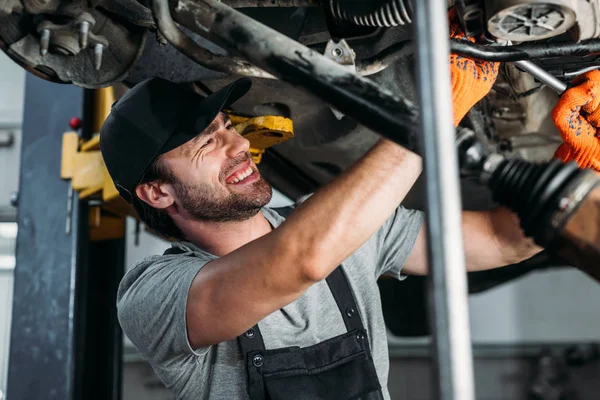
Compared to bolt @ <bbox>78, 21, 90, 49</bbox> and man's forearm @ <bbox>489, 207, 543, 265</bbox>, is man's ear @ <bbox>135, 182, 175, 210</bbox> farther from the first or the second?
man's forearm @ <bbox>489, 207, 543, 265</bbox>

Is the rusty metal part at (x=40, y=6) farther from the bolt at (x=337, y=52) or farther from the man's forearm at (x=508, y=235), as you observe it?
the man's forearm at (x=508, y=235)

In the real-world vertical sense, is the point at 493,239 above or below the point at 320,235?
below

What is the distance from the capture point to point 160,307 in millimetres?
1222

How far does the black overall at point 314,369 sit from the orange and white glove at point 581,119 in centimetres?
53

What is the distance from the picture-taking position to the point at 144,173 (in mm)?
1444

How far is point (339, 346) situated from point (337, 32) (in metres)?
0.57

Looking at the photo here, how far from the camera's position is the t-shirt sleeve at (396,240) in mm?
1539

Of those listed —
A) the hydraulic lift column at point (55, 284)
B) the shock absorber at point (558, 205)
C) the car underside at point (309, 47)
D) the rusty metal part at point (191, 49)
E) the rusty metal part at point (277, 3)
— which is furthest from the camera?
the hydraulic lift column at point (55, 284)

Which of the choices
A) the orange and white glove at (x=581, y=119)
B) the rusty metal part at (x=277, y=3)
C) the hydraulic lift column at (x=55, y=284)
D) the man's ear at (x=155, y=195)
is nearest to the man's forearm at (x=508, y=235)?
the orange and white glove at (x=581, y=119)

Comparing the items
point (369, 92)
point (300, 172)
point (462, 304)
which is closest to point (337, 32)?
point (369, 92)

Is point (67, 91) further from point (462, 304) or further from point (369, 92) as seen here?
point (462, 304)

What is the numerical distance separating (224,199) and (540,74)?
63 cm

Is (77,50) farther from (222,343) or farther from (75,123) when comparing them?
(75,123)

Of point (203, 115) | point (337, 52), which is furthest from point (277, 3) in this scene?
point (203, 115)
